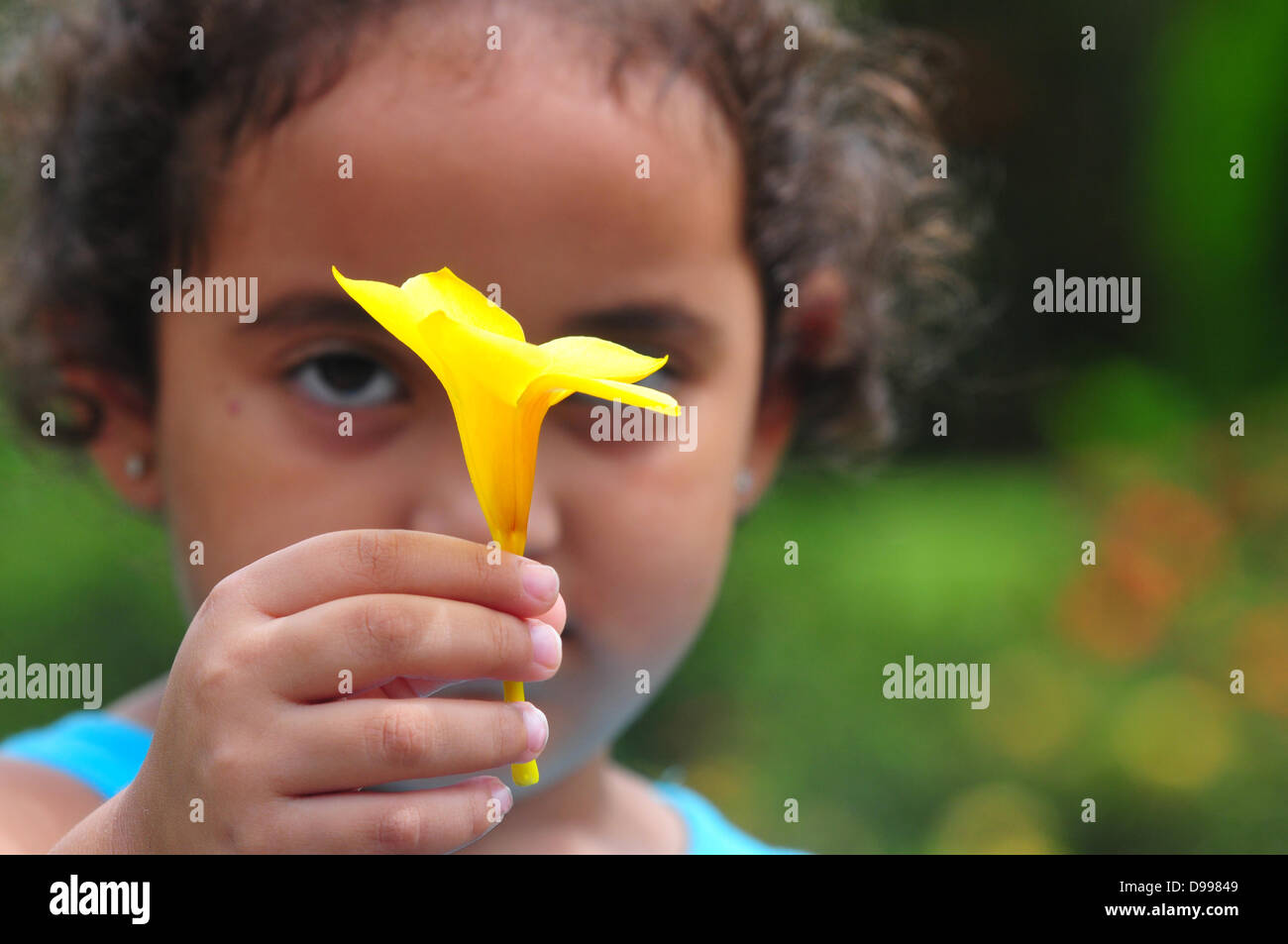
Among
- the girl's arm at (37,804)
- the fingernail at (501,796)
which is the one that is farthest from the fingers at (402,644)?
the girl's arm at (37,804)

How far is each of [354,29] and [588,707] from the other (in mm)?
807

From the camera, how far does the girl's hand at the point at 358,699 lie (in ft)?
2.58

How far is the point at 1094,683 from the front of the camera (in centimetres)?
321

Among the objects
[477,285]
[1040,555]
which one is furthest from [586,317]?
[1040,555]

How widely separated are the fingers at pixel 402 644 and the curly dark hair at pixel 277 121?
0.72 meters

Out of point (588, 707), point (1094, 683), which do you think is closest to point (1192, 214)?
point (1094, 683)

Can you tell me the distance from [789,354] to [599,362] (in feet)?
3.62

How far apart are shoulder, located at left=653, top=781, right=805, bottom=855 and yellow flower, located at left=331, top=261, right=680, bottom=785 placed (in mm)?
1072

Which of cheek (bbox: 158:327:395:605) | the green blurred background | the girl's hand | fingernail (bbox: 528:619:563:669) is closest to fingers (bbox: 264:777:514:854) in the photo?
the girl's hand

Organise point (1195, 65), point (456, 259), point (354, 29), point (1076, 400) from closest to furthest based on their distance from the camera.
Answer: point (456, 259) < point (354, 29) < point (1076, 400) < point (1195, 65)

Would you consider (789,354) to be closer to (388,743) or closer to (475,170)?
(475,170)

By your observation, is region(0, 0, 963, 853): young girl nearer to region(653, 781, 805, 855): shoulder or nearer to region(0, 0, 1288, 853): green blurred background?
region(653, 781, 805, 855): shoulder

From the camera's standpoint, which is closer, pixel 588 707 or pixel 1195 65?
pixel 588 707

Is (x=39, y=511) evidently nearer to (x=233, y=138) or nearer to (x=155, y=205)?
(x=155, y=205)
